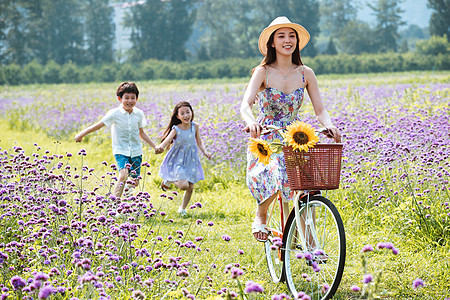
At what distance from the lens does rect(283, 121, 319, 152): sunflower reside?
333 cm

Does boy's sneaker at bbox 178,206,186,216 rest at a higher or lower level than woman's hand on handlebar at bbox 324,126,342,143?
lower

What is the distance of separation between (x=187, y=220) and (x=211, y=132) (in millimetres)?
3514

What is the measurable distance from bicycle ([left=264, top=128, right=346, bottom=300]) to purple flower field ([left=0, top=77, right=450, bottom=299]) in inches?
8.8

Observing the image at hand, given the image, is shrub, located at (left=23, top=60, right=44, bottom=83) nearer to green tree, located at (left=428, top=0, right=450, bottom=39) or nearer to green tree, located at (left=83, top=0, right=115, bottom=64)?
green tree, located at (left=83, top=0, right=115, bottom=64)

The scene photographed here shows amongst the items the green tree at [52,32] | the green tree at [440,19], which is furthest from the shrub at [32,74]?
the green tree at [440,19]

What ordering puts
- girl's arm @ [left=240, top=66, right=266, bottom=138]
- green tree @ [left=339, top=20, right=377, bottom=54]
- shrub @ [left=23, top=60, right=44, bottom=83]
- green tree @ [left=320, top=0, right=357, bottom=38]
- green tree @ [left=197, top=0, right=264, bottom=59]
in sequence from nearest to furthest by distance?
girl's arm @ [left=240, top=66, right=266, bottom=138]
shrub @ [left=23, top=60, right=44, bottom=83]
green tree @ [left=197, top=0, right=264, bottom=59]
green tree @ [left=339, top=20, right=377, bottom=54]
green tree @ [left=320, top=0, right=357, bottom=38]

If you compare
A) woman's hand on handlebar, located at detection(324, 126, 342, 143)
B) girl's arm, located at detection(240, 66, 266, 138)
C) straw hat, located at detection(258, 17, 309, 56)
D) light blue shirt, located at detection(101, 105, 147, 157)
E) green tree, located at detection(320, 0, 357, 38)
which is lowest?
light blue shirt, located at detection(101, 105, 147, 157)

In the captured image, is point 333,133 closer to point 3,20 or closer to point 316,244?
point 316,244

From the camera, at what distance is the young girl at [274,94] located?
13.3 ft

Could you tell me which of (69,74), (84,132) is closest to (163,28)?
(69,74)

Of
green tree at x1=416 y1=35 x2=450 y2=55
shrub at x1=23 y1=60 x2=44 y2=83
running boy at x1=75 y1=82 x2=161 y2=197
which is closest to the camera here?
running boy at x1=75 y1=82 x2=161 y2=197

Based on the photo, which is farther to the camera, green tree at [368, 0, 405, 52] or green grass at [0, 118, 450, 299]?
green tree at [368, 0, 405, 52]

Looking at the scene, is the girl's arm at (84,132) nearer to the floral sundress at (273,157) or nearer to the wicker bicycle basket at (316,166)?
the floral sundress at (273,157)

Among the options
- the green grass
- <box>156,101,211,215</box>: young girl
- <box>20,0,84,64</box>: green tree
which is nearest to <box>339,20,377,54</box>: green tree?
<box>20,0,84,64</box>: green tree
